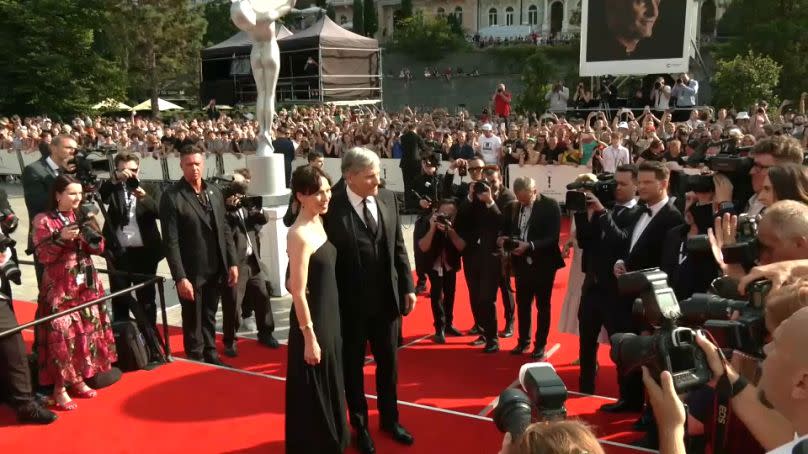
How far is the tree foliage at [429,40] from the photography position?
54.0 meters

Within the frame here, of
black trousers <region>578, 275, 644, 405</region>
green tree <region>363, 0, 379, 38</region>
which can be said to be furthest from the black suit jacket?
green tree <region>363, 0, 379, 38</region>

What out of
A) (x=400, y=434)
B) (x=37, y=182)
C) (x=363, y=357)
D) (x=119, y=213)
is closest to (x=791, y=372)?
(x=363, y=357)

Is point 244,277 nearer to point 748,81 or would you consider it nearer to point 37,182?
point 37,182

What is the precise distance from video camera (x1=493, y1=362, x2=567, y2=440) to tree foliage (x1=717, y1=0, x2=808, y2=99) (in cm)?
3163

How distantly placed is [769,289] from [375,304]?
7.25 feet

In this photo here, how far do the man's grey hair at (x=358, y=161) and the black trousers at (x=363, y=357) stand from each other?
36.0 inches

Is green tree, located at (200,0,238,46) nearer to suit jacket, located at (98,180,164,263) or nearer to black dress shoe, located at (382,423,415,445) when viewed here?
suit jacket, located at (98,180,164,263)

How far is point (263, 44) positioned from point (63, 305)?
433 cm

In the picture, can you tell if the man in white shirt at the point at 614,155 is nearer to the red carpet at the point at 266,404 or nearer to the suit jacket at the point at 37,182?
the red carpet at the point at 266,404

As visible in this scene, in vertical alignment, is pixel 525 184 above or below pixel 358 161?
below

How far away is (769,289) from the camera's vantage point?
2.60 metres

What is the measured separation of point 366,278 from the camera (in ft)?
13.4

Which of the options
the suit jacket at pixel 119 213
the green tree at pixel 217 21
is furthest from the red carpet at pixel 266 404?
the green tree at pixel 217 21

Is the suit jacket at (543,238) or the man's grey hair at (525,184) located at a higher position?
the man's grey hair at (525,184)
